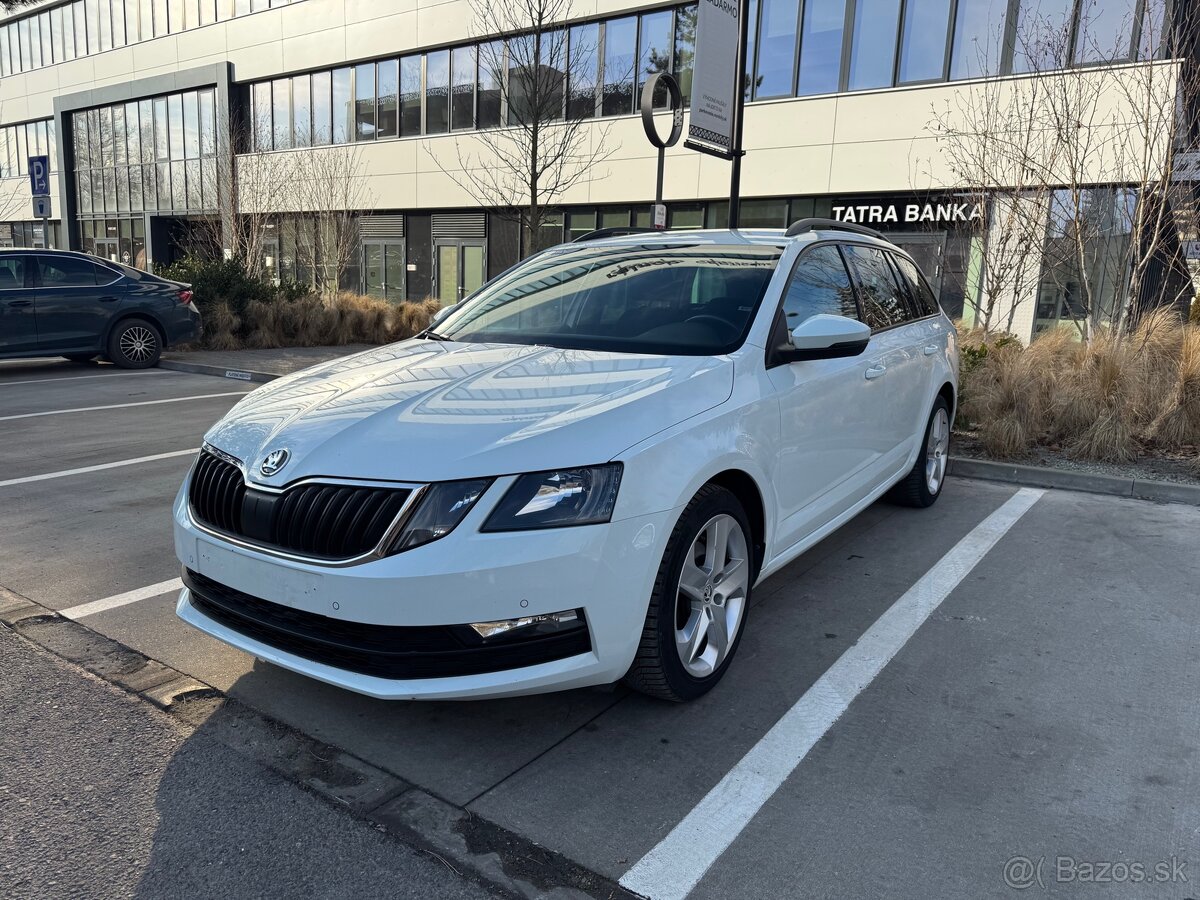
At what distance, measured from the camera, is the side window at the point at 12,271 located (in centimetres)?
1140

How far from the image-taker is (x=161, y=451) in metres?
7.50

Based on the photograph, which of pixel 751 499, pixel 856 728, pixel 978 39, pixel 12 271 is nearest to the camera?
pixel 856 728

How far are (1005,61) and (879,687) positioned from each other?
57.0 feet

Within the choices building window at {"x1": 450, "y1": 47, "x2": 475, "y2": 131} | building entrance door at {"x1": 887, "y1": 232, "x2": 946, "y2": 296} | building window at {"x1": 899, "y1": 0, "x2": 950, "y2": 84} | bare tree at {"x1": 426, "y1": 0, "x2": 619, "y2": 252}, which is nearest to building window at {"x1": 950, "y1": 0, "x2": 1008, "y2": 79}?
building window at {"x1": 899, "y1": 0, "x2": 950, "y2": 84}

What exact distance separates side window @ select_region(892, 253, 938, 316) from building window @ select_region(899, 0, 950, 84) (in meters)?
14.3

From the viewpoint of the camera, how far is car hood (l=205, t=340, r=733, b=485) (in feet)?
8.71

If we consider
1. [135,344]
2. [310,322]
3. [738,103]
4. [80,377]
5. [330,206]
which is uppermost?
[738,103]

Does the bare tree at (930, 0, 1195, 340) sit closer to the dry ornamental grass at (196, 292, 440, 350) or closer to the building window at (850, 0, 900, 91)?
the building window at (850, 0, 900, 91)

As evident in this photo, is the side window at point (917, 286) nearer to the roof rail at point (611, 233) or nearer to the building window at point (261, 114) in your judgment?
the roof rail at point (611, 233)

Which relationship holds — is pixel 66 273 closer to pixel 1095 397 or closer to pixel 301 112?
pixel 1095 397

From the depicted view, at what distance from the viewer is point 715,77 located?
10.2 meters

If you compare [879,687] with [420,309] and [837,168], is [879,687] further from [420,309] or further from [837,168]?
[837,168]

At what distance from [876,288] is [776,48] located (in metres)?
17.3

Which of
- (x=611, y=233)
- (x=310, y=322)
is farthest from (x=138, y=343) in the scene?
(x=611, y=233)
